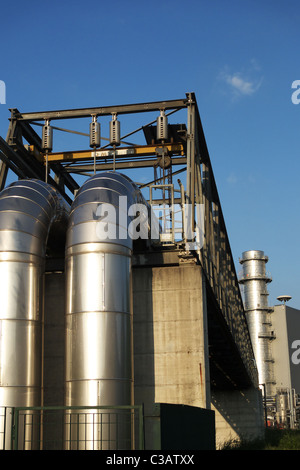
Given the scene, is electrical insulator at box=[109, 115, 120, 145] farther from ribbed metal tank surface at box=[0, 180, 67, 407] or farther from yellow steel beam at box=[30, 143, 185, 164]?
ribbed metal tank surface at box=[0, 180, 67, 407]

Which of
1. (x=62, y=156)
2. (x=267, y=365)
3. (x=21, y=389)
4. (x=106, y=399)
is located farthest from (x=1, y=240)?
(x=267, y=365)

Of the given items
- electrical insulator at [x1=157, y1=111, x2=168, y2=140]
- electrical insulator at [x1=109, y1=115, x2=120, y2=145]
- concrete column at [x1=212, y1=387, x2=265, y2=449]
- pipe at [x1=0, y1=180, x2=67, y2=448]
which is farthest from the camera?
concrete column at [x1=212, y1=387, x2=265, y2=449]

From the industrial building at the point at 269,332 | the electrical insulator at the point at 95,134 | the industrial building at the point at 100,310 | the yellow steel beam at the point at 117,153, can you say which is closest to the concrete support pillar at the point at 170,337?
the industrial building at the point at 100,310

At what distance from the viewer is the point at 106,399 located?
14445 mm

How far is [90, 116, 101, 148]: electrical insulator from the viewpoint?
72.1 feet

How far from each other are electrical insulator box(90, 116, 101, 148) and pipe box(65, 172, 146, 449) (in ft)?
19.4

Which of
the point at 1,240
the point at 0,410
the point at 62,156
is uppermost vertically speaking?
the point at 62,156

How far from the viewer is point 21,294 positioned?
15297mm

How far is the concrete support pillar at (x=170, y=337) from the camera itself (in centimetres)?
1712

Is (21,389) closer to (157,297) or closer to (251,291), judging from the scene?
(157,297)

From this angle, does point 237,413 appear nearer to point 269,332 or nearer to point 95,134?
point 269,332

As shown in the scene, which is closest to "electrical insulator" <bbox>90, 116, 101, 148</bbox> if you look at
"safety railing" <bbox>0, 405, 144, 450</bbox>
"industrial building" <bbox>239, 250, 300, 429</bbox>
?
"safety railing" <bbox>0, 405, 144, 450</bbox>

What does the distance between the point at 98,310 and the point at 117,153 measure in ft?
34.8
